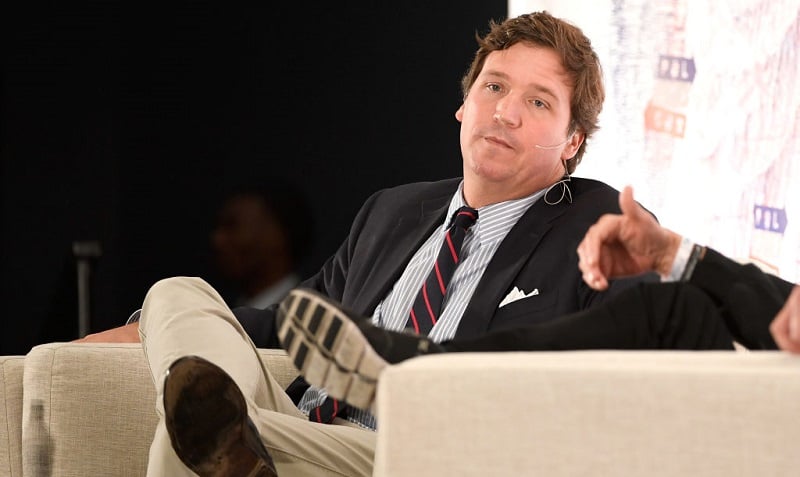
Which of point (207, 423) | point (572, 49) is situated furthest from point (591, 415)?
point (572, 49)

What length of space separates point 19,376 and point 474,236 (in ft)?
2.98

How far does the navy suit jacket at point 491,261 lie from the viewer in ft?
6.73

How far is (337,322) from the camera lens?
1.32 m

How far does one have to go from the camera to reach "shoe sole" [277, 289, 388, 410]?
1308mm

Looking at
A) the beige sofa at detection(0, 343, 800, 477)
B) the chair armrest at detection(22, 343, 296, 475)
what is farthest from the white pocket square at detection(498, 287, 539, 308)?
the beige sofa at detection(0, 343, 800, 477)

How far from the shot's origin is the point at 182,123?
13.5 feet

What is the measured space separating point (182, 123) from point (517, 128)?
2082 millimetres

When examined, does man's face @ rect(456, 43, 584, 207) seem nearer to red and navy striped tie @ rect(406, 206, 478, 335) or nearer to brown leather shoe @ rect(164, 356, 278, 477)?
red and navy striped tie @ rect(406, 206, 478, 335)

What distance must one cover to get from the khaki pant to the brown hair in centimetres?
88

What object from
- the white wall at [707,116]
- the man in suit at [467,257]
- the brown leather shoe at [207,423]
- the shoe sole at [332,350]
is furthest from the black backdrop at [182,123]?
the shoe sole at [332,350]

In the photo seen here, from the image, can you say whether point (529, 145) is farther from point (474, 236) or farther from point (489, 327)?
point (489, 327)

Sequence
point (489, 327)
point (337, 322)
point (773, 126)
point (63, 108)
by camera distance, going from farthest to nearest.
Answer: point (63, 108), point (773, 126), point (489, 327), point (337, 322)

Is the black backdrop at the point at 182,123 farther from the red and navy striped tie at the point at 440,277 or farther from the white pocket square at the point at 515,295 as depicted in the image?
the white pocket square at the point at 515,295

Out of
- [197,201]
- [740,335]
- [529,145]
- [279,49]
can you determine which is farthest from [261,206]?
[740,335]
